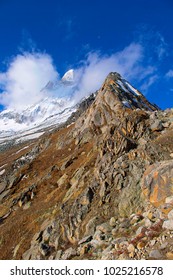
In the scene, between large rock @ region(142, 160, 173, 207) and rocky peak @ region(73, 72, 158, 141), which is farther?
rocky peak @ region(73, 72, 158, 141)

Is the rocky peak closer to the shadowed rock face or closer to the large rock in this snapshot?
the shadowed rock face

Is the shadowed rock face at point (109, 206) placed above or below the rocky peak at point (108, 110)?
below

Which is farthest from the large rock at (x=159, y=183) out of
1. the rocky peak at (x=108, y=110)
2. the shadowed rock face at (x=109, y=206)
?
the rocky peak at (x=108, y=110)

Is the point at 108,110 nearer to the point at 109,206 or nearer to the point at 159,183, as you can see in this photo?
the point at 109,206

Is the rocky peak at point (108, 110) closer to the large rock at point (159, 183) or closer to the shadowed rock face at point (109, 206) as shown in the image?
the shadowed rock face at point (109, 206)

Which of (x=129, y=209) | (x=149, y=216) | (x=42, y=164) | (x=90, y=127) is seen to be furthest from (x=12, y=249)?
→ (x=90, y=127)

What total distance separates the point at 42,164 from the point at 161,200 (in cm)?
3942

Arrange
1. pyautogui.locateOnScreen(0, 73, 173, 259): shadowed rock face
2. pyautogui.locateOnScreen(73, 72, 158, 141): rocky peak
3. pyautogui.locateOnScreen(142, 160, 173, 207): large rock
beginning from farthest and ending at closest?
pyautogui.locateOnScreen(73, 72, 158, 141): rocky peak < pyautogui.locateOnScreen(142, 160, 173, 207): large rock < pyautogui.locateOnScreen(0, 73, 173, 259): shadowed rock face

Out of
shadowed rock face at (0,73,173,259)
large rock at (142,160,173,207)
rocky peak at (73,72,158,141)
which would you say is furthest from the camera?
rocky peak at (73,72,158,141)

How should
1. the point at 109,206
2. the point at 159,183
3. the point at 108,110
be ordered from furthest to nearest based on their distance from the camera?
the point at 108,110, the point at 109,206, the point at 159,183

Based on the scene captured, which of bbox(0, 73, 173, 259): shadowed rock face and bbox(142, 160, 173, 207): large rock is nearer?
bbox(0, 73, 173, 259): shadowed rock face

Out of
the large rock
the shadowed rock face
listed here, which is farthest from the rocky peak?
the large rock

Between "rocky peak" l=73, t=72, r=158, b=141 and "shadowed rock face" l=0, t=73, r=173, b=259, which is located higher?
"rocky peak" l=73, t=72, r=158, b=141

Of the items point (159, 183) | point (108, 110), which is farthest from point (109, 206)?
point (108, 110)
